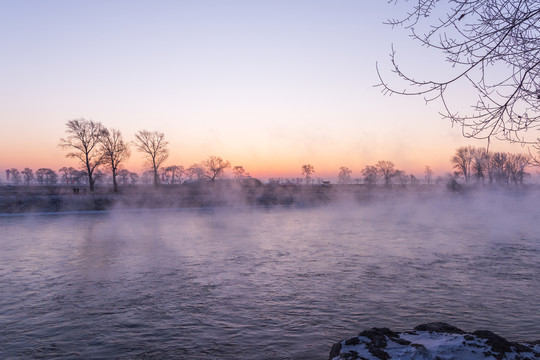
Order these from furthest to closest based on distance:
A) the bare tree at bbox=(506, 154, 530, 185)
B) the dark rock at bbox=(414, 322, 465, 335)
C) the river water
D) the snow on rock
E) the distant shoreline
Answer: the bare tree at bbox=(506, 154, 530, 185)
the distant shoreline
the river water
the dark rock at bbox=(414, 322, 465, 335)
the snow on rock

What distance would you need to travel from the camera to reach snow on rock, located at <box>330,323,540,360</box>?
12.2ft

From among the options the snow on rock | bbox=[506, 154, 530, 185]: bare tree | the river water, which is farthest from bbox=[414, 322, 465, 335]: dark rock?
bbox=[506, 154, 530, 185]: bare tree

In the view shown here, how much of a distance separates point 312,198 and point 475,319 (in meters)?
52.5

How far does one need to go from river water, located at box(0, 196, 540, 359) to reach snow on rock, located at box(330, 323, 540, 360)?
179cm

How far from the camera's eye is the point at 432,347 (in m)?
3.85

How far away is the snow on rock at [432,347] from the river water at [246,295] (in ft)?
5.88

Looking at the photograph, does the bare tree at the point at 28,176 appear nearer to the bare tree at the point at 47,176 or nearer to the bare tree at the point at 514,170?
the bare tree at the point at 47,176

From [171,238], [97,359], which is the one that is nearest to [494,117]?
[97,359]

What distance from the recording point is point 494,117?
4.21 m

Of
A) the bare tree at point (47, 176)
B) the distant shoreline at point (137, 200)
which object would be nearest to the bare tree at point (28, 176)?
the bare tree at point (47, 176)

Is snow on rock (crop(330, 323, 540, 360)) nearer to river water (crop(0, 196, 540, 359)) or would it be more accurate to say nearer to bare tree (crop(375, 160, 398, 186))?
river water (crop(0, 196, 540, 359))

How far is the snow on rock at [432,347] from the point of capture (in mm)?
3711

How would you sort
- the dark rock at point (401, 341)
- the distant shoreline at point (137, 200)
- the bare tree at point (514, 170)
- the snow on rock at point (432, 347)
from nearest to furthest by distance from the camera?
the snow on rock at point (432, 347) → the dark rock at point (401, 341) → the distant shoreline at point (137, 200) → the bare tree at point (514, 170)

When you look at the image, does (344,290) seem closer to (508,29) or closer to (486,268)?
(486,268)
